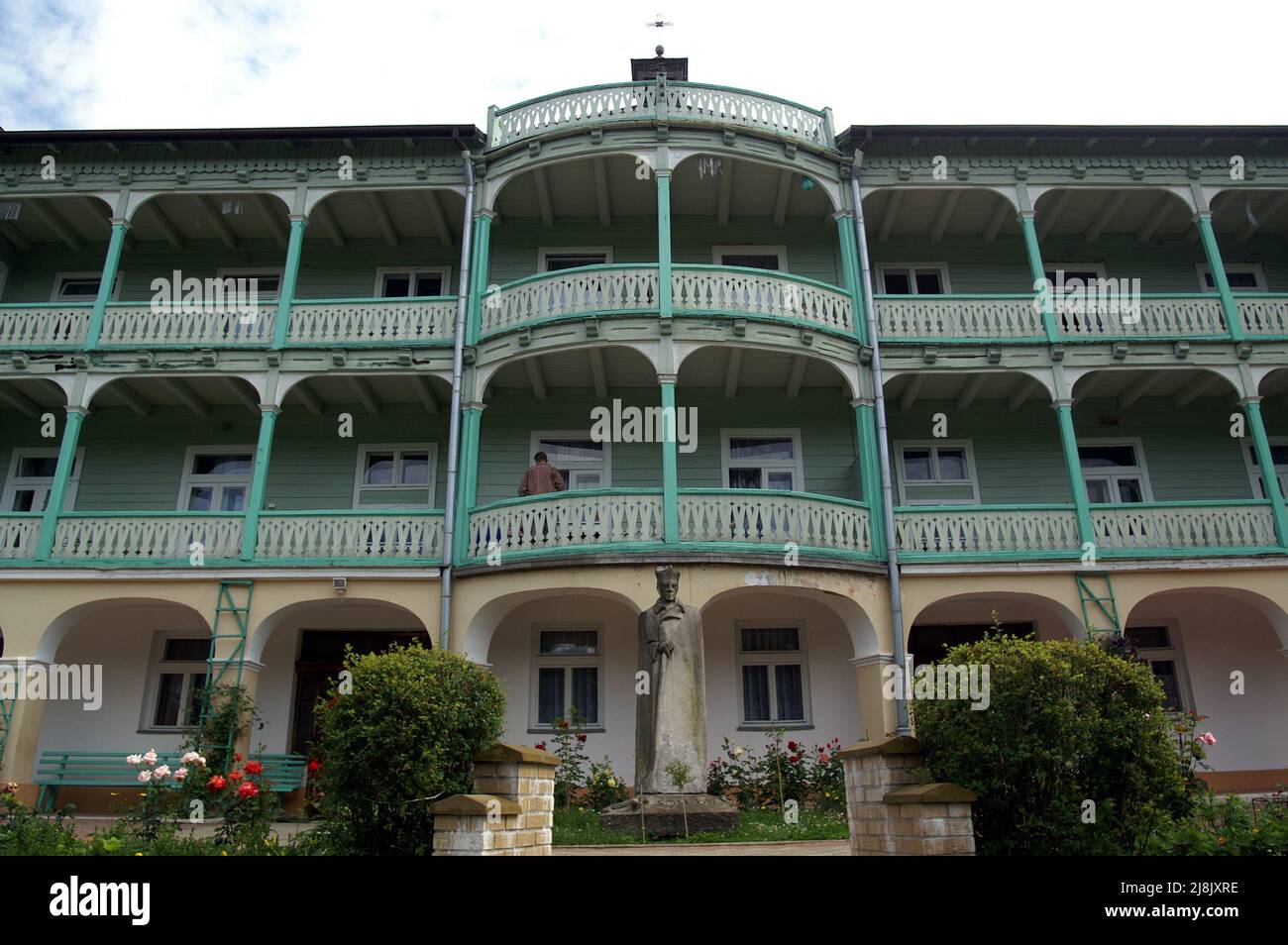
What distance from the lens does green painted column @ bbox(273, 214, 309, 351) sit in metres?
17.0

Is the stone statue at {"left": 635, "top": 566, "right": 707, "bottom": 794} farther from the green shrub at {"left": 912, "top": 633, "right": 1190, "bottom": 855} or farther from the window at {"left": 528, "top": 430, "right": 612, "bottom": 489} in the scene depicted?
the window at {"left": 528, "top": 430, "right": 612, "bottom": 489}

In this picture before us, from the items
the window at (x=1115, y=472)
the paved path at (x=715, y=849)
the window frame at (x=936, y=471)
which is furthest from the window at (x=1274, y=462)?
the paved path at (x=715, y=849)

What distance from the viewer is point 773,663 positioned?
1680 centimetres

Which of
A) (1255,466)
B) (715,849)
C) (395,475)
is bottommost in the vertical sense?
(715,849)


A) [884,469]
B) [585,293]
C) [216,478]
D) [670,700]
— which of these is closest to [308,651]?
[216,478]

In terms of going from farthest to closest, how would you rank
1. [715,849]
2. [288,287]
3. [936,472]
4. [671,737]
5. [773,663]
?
1. [936,472]
2. [288,287]
3. [773,663]
4. [671,737]
5. [715,849]

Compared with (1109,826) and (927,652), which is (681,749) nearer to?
(1109,826)

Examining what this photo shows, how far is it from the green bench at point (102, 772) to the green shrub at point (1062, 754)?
11.5 metres

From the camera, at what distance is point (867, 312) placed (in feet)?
56.1

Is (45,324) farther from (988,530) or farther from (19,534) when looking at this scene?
(988,530)

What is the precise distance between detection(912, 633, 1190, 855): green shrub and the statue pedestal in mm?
4065

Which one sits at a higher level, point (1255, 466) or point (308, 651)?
point (1255, 466)

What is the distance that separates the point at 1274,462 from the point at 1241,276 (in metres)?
4.43
